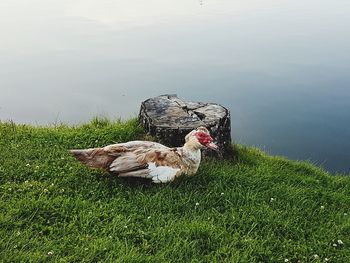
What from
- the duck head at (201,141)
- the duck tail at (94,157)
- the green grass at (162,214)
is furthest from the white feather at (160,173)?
the duck tail at (94,157)

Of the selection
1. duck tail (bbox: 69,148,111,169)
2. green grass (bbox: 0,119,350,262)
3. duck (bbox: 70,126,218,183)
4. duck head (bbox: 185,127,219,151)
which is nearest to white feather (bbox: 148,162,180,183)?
duck (bbox: 70,126,218,183)

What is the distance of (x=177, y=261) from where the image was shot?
5797mm

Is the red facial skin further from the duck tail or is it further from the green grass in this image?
the duck tail

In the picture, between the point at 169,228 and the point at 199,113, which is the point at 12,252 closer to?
the point at 169,228

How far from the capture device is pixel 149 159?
7.25m

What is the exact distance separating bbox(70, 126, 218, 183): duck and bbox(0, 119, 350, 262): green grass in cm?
19

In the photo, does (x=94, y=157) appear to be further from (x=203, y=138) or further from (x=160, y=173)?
(x=203, y=138)

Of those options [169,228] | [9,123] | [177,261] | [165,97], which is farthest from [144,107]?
[177,261]

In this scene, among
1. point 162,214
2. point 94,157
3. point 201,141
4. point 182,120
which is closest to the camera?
point 162,214

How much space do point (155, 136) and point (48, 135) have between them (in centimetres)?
197

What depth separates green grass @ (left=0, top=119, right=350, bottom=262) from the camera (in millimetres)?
5895

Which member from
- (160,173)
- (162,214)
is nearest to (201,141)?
(160,173)

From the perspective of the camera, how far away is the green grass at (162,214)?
5.89 metres

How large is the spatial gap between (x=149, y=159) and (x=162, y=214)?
935 mm
